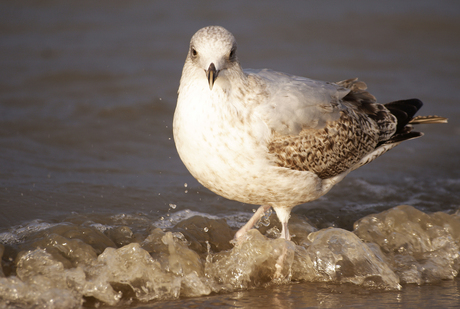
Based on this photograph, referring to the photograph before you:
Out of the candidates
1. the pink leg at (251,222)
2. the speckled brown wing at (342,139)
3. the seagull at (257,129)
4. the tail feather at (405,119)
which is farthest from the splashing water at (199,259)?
the tail feather at (405,119)

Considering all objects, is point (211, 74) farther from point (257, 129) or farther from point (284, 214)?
point (284, 214)

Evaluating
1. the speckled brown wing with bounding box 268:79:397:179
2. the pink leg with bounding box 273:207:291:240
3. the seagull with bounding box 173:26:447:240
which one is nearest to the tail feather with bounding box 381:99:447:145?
the speckled brown wing with bounding box 268:79:397:179

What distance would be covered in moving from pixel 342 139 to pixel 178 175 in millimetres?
2674

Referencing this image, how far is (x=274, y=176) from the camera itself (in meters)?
4.56

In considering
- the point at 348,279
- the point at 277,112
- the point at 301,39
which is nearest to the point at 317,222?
the point at 348,279

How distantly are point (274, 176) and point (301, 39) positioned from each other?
8.69 m

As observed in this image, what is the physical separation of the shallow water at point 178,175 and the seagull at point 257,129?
577 millimetres

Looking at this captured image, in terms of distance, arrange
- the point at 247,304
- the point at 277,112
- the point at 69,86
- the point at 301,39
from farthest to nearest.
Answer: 1. the point at 301,39
2. the point at 69,86
3. the point at 277,112
4. the point at 247,304

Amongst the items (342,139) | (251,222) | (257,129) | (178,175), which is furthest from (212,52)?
(178,175)

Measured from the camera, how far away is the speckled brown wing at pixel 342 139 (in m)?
4.66

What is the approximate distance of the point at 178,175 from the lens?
23.5 ft

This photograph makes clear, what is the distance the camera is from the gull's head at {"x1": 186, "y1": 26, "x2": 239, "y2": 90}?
415 cm

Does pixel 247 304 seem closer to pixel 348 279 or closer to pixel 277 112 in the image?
pixel 348 279

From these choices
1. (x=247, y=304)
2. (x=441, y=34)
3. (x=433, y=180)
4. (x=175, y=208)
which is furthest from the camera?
(x=441, y=34)
